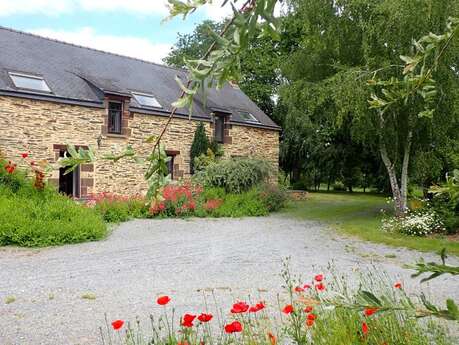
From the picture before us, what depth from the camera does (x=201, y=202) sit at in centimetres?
1441

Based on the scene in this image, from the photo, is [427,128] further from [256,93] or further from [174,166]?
→ [256,93]

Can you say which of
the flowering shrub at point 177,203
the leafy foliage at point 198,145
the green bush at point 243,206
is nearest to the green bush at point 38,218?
the flowering shrub at point 177,203

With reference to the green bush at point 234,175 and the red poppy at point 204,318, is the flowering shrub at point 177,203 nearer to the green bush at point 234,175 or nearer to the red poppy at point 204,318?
the green bush at point 234,175

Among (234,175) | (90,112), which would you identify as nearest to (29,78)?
(90,112)

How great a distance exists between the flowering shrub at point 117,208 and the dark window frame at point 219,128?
20.9ft

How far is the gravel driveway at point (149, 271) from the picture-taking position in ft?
15.6

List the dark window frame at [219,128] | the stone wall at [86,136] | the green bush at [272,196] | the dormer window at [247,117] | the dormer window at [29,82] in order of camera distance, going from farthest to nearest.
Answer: the dormer window at [247,117], the dark window frame at [219,128], the green bush at [272,196], the dormer window at [29,82], the stone wall at [86,136]

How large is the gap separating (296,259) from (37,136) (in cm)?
973

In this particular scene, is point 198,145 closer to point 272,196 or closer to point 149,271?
point 272,196

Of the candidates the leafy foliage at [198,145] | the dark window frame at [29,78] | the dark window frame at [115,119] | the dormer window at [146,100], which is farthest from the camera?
the leafy foliage at [198,145]

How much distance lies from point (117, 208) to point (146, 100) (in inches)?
230

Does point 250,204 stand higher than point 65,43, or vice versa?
point 65,43

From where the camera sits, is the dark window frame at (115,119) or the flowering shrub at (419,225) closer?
the flowering shrub at (419,225)

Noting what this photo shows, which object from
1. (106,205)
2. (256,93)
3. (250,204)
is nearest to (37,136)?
(106,205)
